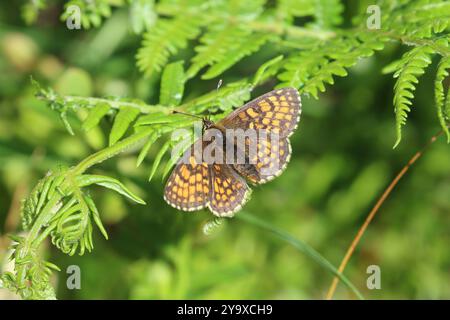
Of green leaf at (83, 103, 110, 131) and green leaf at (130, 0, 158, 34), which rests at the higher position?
green leaf at (130, 0, 158, 34)

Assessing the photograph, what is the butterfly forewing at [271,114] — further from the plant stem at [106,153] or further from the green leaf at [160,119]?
the plant stem at [106,153]

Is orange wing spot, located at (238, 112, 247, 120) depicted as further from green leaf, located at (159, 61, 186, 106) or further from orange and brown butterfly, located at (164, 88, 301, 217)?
green leaf, located at (159, 61, 186, 106)

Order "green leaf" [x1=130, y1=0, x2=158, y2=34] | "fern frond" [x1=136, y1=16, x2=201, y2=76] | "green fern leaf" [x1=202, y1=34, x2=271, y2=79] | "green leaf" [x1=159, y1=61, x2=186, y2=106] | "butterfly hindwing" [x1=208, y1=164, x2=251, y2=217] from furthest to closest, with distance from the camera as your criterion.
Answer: "green leaf" [x1=130, y1=0, x2=158, y2=34] < "fern frond" [x1=136, y1=16, x2=201, y2=76] < "green fern leaf" [x1=202, y1=34, x2=271, y2=79] < "green leaf" [x1=159, y1=61, x2=186, y2=106] < "butterfly hindwing" [x1=208, y1=164, x2=251, y2=217]

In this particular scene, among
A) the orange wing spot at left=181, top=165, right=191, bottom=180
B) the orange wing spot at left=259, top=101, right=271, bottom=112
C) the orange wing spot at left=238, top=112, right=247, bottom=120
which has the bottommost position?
the orange wing spot at left=181, top=165, right=191, bottom=180

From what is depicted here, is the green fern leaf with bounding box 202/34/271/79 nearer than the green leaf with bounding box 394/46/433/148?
No

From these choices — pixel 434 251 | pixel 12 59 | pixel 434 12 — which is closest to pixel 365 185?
pixel 434 251

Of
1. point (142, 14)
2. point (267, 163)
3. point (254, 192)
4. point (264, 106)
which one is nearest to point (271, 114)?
point (264, 106)

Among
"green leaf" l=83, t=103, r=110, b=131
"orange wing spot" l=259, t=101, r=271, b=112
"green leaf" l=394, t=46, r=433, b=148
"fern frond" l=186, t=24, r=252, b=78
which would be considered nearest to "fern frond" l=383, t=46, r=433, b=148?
"green leaf" l=394, t=46, r=433, b=148

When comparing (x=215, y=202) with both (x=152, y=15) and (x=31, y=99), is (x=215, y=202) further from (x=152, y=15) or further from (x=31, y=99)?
(x=31, y=99)
